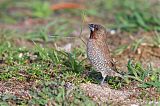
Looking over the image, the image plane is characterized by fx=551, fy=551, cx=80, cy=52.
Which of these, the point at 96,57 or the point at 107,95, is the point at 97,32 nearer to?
the point at 96,57

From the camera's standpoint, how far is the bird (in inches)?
185

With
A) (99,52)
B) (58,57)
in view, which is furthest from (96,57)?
(58,57)

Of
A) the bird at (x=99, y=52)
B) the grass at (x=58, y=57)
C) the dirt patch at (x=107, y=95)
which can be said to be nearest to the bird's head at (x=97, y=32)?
the bird at (x=99, y=52)

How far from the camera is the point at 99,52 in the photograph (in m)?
4.70

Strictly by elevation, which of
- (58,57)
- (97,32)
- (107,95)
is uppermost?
(97,32)

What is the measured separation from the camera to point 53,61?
5.32m

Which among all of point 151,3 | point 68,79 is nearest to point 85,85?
point 68,79

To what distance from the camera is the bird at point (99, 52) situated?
4.70m

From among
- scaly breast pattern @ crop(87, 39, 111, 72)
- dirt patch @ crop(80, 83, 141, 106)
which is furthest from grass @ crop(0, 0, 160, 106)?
scaly breast pattern @ crop(87, 39, 111, 72)

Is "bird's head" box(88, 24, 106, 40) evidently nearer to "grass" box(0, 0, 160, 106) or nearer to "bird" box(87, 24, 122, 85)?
"bird" box(87, 24, 122, 85)

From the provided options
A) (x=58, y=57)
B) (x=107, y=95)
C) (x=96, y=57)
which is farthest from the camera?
(x=58, y=57)

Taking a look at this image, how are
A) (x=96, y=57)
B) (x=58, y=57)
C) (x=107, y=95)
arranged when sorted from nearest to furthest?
(x=107, y=95) < (x=96, y=57) < (x=58, y=57)

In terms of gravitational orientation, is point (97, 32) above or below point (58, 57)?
above

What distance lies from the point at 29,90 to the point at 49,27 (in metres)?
2.78
